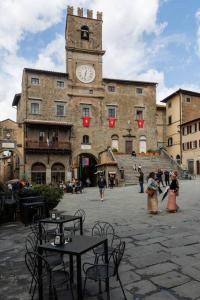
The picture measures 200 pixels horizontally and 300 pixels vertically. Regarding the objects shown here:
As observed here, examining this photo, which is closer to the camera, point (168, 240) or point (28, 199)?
point (168, 240)

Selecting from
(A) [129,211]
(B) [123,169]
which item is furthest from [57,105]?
(A) [129,211]

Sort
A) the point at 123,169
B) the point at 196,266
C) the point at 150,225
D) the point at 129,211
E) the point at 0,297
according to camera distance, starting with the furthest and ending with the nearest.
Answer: the point at 123,169
the point at 129,211
the point at 150,225
the point at 196,266
the point at 0,297

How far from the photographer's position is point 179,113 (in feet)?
142

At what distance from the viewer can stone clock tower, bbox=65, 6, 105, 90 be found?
38594mm

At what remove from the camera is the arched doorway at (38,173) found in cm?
3569

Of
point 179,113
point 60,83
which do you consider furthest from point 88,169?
point 179,113

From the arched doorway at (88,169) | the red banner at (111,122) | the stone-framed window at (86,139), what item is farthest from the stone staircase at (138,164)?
the arched doorway at (88,169)

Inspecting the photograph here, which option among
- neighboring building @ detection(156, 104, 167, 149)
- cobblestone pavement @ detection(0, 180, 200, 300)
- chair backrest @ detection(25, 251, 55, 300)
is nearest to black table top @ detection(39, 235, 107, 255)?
chair backrest @ detection(25, 251, 55, 300)

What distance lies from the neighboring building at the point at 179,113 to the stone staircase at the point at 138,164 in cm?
818

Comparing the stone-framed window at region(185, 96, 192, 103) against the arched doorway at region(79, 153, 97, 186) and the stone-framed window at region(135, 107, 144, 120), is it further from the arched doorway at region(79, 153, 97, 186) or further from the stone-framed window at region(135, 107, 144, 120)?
the arched doorway at region(79, 153, 97, 186)

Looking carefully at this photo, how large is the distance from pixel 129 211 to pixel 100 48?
1246 inches

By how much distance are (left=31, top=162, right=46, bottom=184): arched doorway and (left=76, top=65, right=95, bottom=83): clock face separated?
12407 mm

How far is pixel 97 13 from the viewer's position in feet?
133

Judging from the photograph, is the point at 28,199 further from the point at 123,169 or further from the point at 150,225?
the point at 123,169
